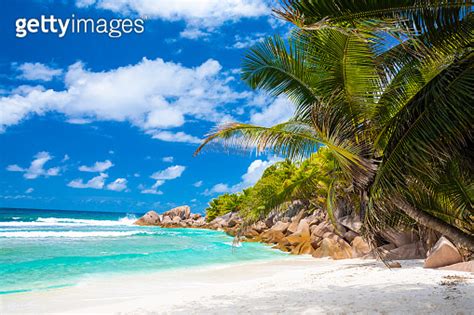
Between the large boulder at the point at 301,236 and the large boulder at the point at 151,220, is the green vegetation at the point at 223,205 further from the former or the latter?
the large boulder at the point at 301,236

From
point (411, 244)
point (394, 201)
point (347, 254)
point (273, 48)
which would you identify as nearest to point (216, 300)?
point (394, 201)

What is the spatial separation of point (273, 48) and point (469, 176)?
11.4 ft

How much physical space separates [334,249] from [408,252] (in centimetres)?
373

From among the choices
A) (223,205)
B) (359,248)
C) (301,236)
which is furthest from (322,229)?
(223,205)

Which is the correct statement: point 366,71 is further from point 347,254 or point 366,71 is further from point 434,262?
point 347,254

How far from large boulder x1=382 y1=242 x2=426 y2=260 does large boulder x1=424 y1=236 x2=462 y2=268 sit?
2.58 m

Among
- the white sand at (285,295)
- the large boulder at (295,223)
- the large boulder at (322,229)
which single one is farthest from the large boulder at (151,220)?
the white sand at (285,295)

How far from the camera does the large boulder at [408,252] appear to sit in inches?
508

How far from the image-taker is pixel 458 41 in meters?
4.84

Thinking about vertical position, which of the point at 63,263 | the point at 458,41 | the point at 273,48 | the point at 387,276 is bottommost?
the point at 387,276

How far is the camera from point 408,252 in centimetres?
1304

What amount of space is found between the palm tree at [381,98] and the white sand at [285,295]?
139cm

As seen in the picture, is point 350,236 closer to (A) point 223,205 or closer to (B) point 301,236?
(B) point 301,236

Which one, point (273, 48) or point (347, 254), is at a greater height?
point (273, 48)
